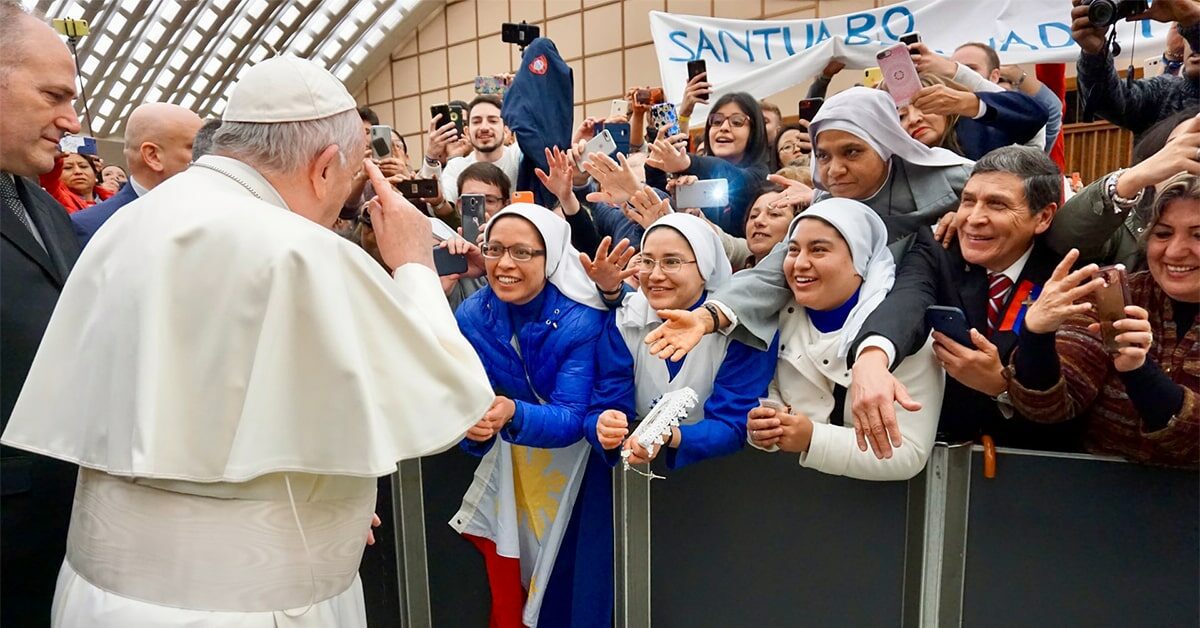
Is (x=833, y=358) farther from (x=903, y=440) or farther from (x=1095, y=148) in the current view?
(x=1095, y=148)

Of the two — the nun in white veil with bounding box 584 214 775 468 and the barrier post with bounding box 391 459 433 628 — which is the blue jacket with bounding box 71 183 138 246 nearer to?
the barrier post with bounding box 391 459 433 628

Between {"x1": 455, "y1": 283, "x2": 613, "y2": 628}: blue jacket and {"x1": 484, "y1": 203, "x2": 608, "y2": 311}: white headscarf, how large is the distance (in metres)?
0.03

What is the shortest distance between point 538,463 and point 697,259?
0.78 metres

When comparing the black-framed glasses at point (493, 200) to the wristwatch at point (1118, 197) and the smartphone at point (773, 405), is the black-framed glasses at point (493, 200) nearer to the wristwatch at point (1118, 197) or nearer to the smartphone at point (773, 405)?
the smartphone at point (773, 405)

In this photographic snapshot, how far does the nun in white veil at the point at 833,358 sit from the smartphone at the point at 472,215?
1.26 meters

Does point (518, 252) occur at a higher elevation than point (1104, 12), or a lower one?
lower

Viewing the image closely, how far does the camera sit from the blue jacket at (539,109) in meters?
3.35

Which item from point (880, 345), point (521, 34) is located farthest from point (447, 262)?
point (521, 34)

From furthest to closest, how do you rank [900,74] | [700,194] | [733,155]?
[733,155]
[700,194]
[900,74]

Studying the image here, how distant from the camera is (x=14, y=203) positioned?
169 centimetres

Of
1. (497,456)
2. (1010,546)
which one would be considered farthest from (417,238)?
(1010,546)

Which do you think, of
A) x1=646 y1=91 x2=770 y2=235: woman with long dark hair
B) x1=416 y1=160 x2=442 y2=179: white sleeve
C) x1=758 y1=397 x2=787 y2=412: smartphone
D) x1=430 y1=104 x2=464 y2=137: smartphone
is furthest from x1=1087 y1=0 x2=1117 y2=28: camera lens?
x1=430 y1=104 x2=464 y2=137: smartphone

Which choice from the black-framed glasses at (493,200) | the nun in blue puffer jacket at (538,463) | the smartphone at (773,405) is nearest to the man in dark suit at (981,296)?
the smartphone at (773,405)

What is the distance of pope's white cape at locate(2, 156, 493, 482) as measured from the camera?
120cm
